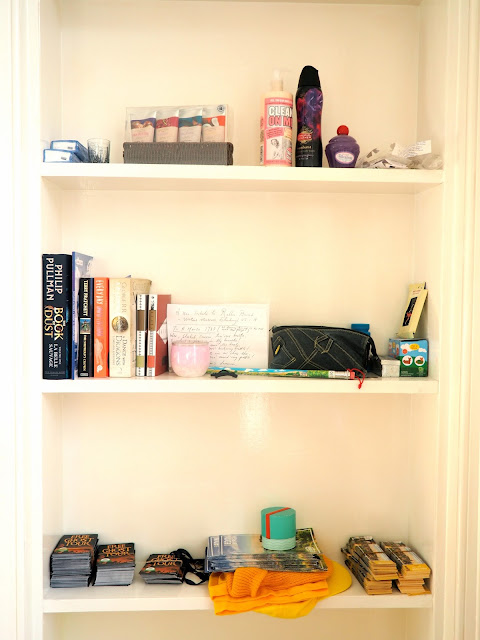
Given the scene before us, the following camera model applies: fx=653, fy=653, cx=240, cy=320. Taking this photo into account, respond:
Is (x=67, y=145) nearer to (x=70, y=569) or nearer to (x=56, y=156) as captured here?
(x=56, y=156)

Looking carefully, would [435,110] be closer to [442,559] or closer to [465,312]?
[465,312]

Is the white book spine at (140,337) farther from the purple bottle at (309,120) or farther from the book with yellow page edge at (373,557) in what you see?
the book with yellow page edge at (373,557)

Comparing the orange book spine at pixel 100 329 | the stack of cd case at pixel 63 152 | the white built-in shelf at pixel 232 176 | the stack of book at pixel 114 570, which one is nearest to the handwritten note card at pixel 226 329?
the orange book spine at pixel 100 329

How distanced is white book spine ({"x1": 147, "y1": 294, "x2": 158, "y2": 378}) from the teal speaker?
472 millimetres

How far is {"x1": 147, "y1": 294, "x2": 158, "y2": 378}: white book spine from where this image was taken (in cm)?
158

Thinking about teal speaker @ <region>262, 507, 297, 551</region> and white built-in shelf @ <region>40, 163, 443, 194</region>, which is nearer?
white built-in shelf @ <region>40, 163, 443, 194</region>

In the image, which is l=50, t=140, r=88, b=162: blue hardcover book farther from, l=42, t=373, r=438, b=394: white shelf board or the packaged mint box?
the packaged mint box

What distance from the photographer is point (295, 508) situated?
5.81 ft

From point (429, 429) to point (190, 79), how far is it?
1.09 m

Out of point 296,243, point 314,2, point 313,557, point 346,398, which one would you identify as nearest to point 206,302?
point 296,243

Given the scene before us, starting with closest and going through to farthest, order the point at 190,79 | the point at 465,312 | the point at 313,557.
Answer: the point at 465,312 → the point at 313,557 → the point at 190,79

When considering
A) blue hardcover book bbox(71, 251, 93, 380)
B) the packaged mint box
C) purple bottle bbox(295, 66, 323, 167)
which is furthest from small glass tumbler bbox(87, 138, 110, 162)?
the packaged mint box

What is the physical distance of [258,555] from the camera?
162cm

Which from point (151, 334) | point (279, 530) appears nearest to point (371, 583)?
point (279, 530)
